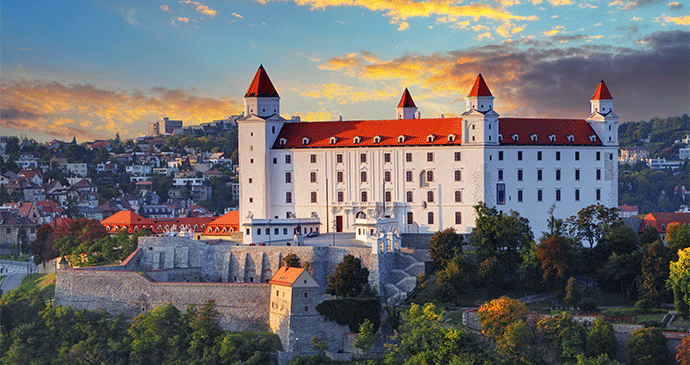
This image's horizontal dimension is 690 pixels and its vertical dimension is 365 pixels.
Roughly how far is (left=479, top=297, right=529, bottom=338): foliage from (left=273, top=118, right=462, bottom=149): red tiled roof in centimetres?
1990

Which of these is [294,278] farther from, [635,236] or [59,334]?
[635,236]

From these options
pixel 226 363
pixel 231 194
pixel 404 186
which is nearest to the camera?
pixel 226 363

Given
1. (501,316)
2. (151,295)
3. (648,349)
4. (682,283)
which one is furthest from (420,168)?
(648,349)

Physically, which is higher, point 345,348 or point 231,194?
point 231,194

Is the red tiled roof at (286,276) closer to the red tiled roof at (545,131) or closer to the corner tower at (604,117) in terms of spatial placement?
the red tiled roof at (545,131)

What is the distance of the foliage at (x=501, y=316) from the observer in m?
53.0

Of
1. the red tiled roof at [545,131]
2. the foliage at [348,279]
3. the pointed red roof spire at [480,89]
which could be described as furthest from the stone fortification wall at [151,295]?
the red tiled roof at [545,131]

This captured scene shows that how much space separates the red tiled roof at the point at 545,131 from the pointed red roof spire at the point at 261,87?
58.4 feet

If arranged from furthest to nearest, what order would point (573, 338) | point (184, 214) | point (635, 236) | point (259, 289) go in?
point (184, 214), point (635, 236), point (259, 289), point (573, 338)

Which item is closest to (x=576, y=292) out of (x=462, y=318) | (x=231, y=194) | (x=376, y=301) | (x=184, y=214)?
(x=462, y=318)

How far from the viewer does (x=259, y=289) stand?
60.3 m

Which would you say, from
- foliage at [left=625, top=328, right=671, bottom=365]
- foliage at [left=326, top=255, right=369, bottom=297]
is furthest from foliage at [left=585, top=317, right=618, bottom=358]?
foliage at [left=326, top=255, right=369, bottom=297]

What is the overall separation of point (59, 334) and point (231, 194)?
8427 centimetres

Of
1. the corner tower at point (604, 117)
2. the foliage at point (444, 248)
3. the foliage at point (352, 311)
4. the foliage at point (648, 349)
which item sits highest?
the corner tower at point (604, 117)
